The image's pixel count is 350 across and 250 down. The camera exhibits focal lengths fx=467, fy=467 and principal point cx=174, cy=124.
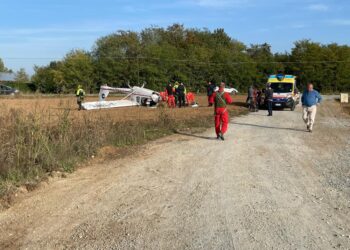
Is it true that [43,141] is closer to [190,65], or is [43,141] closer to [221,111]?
[221,111]

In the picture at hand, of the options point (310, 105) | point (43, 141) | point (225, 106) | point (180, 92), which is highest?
point (225, 106)

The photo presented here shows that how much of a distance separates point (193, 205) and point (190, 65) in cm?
6829

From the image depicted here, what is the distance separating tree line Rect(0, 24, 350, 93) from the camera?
71.6m

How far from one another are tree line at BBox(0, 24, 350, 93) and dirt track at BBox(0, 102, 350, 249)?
2322 inches

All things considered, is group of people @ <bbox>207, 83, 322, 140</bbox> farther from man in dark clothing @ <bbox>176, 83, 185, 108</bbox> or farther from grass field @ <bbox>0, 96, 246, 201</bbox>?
man in dark clothing @ <bbox>176, 83, 185, 108</bbox>

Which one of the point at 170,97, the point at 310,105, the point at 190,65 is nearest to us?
the point at 310,105

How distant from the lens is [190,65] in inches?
2950

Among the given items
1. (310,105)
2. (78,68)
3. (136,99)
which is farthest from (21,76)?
(310,105)

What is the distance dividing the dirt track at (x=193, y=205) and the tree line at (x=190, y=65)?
194ft

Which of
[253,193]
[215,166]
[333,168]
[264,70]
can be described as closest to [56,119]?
[215,166]

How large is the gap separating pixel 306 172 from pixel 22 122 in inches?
255

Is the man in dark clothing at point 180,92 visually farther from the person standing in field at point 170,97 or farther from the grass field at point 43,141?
the grass field at point 43,141

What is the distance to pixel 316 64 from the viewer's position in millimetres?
76438

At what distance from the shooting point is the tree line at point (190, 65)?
71.6m
